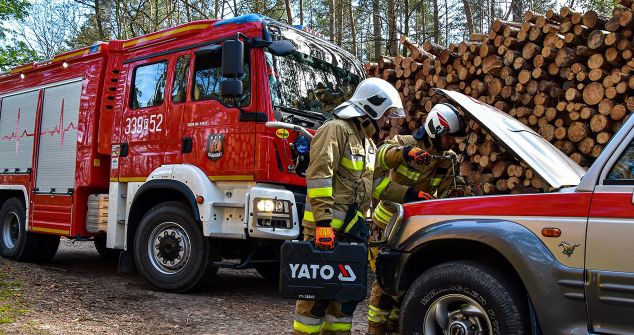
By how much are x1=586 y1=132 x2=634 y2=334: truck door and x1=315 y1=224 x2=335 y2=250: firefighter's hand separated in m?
1.47

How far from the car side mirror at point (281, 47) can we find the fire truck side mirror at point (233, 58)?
361 mm

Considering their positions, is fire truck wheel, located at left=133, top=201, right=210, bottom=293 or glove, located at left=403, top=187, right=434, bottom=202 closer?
glove, located at left=403, top=187, right=434, bottom=202

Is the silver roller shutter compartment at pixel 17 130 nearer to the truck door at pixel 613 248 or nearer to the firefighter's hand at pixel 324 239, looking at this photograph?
the firefighter's hand at pixel 324 239

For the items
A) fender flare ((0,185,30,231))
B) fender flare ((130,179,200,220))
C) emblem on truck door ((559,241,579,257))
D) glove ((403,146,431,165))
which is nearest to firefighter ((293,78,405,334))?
glove ((403,146,431,165))

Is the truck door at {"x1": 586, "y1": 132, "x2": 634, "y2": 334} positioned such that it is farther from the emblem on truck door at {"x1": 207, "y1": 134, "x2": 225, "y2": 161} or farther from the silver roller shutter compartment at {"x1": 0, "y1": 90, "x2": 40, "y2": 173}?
the silver roller shutter compartment at {"x1": 0, "y1": 90, "x2": 40, "y2": 173}

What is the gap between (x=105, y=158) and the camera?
725cm

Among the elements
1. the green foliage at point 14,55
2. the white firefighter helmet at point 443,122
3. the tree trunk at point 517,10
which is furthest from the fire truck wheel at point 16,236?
the green foliage at point 14,55

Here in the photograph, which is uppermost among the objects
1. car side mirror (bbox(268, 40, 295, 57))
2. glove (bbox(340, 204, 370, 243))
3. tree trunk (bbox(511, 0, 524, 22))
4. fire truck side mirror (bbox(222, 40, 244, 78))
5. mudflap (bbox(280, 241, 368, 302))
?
tree trunk (bbox(511, 0, 524, 22))

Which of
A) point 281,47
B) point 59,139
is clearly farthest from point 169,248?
point 59,139

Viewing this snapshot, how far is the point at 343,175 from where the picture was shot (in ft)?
13.0

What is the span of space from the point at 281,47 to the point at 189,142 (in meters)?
1.44

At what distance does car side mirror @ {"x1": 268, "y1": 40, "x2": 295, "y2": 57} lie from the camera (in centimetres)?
571

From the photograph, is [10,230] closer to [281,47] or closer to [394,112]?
[281,47]

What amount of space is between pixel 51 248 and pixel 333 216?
6476 millimetres
